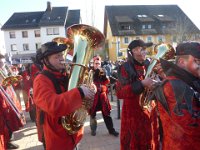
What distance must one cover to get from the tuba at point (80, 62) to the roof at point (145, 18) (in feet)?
114

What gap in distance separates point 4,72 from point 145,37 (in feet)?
116

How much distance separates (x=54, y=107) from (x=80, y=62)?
557 millimetres

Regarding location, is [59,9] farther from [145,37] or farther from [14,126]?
[14,126]

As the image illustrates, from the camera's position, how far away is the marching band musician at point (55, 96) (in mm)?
2314

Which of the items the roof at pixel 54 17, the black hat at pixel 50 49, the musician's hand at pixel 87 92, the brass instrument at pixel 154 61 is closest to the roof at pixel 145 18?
the roof at pixel 54 17

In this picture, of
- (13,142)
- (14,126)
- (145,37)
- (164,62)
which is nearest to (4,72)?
(14,126)

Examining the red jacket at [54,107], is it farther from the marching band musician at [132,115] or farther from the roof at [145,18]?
the roof at [145,18]

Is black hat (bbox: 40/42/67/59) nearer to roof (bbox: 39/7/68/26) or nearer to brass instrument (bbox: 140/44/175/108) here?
brass instrument (bbox: 140/44/175/108)

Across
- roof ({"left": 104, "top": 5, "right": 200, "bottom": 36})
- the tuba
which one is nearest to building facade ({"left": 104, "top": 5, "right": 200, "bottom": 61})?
roof ({"left": 104, "top": 5, "right": 200, "bottom": 36})

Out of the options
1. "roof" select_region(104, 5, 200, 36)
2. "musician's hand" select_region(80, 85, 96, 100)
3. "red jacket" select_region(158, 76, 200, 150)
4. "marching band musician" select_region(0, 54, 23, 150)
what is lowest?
"marching band musician" select_region(0, 54, 23, 150)

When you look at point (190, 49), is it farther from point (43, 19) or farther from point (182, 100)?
point (43, 19)

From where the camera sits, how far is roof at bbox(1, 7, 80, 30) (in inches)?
1575

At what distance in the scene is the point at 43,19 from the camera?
40.6 metres

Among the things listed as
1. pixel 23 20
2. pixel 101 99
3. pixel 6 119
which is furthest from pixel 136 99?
pixel 23 20
